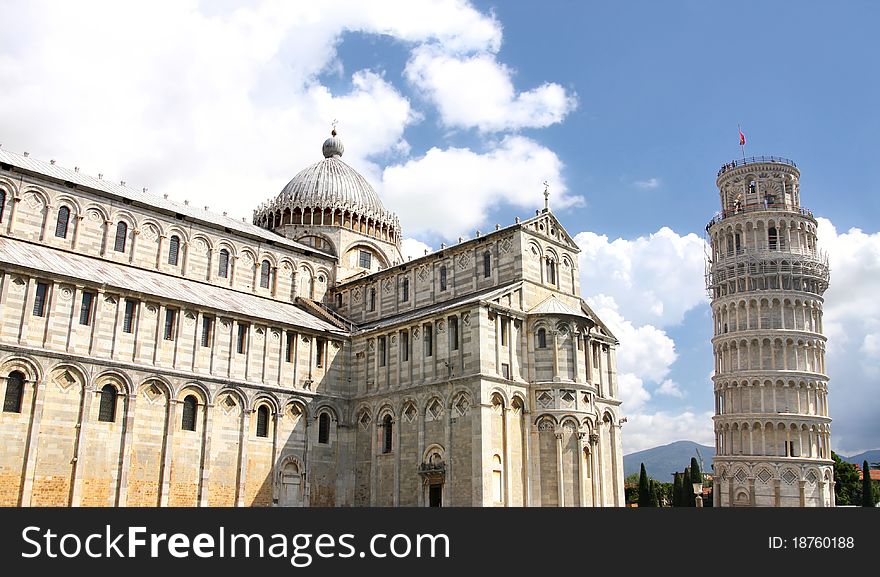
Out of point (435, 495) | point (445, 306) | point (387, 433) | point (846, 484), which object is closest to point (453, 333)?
point (445, 306)

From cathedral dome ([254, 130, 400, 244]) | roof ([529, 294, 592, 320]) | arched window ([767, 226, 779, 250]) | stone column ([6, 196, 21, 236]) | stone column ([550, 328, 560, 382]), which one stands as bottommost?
stone column ([550, 328, 560, 382])

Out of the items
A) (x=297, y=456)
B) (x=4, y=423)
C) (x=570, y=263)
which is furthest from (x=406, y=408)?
(x=4, y=423)

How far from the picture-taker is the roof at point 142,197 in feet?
141

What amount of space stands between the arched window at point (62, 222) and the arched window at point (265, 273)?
12.5 metres

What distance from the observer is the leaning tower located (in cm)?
7219

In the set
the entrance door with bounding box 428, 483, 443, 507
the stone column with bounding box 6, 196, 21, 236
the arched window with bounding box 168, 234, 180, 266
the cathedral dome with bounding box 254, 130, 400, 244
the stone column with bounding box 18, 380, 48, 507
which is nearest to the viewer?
the stone column with bounding box 18, 380, 48, 507

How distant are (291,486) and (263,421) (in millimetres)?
3912

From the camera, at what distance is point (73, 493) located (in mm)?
33906

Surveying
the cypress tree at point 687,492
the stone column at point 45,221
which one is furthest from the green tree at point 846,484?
the stone column at point 45,221

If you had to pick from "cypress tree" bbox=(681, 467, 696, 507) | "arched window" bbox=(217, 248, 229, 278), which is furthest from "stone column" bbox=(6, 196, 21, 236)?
"cypress tree" bbox=(681, 467, 696, 507)

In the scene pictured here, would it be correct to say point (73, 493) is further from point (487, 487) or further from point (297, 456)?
point (487, 487)

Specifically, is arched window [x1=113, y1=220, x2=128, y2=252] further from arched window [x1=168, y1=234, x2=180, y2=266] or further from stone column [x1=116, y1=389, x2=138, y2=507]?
stone column [x1=116, y1=389, x2=138, y2=507]

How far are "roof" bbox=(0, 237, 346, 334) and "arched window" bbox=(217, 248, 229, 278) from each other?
49.6 inches
